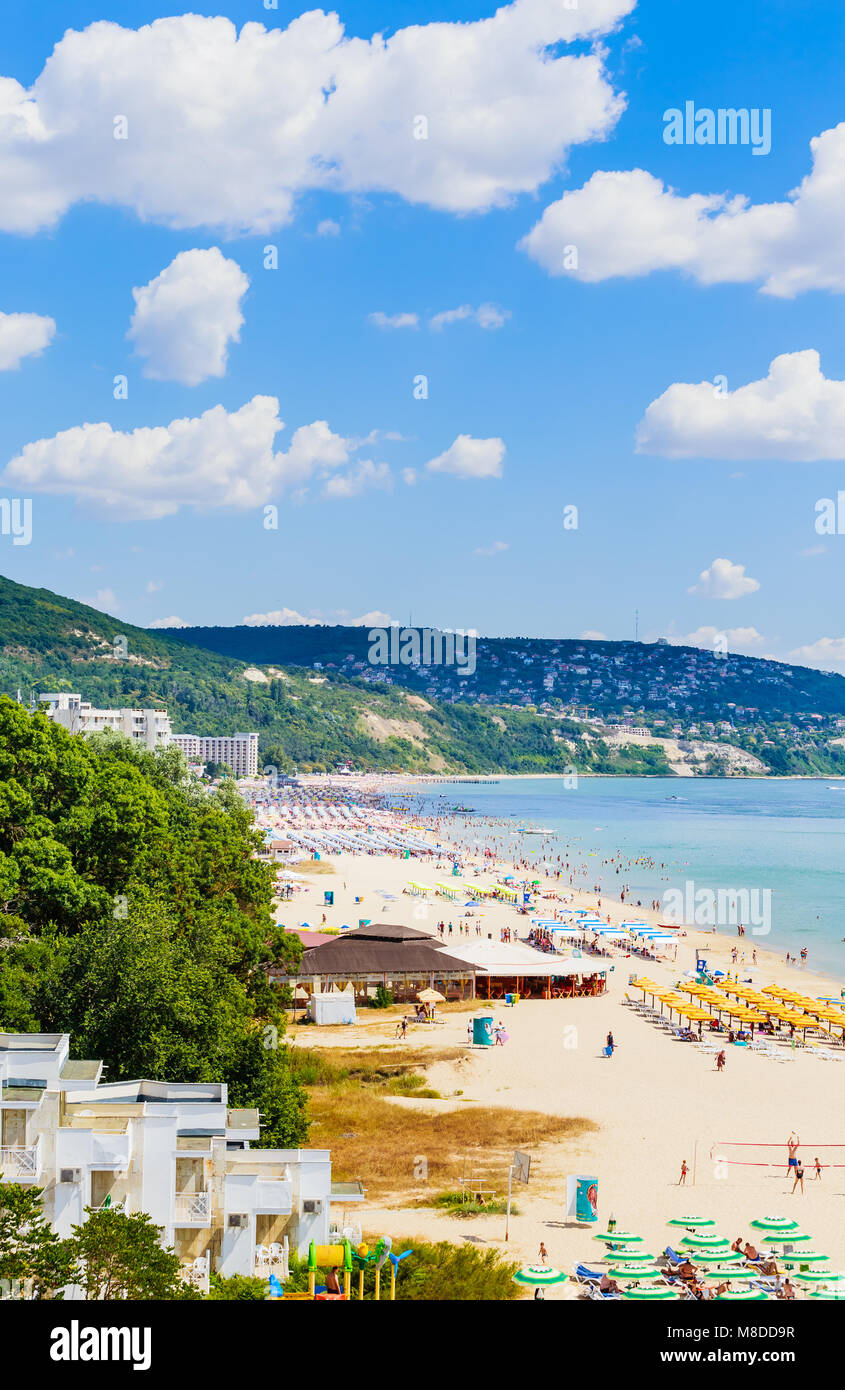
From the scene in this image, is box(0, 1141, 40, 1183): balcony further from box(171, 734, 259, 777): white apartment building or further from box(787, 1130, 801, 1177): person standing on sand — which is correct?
box(171, 734, 259, 777): white apartment building

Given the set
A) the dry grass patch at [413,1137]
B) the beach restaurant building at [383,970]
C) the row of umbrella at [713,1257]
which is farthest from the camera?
the beach restaurant building at [383,970]

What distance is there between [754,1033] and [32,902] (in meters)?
21.8

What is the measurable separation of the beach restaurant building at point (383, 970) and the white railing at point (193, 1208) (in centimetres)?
2252

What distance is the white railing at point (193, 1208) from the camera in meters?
12.5

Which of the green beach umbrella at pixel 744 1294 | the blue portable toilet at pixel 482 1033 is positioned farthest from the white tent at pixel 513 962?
the green beach umbrella at pixel 744 1294

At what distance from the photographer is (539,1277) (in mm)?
14836

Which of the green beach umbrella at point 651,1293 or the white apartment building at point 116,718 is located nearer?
the green beach umbrella at point 651,1293

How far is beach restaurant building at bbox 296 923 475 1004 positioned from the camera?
118ft

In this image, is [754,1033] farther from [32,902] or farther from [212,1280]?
[212,1280]

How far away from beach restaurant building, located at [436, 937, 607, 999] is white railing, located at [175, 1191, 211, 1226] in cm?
2570

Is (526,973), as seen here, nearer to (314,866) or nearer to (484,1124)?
(484,1124)

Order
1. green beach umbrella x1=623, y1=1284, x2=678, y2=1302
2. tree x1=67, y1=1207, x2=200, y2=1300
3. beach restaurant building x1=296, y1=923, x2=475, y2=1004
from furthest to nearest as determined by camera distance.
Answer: beach restaurant building x1=296, y1=923, x2=475, y2=1004
green beach umbrella x1=623, y1=1284, x2=678, y2=1302
tree x1=67, y1=1207, x2=200, y2=1300

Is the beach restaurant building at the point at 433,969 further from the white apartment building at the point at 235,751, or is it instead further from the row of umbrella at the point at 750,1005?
the white apartment building at the point at 235,751

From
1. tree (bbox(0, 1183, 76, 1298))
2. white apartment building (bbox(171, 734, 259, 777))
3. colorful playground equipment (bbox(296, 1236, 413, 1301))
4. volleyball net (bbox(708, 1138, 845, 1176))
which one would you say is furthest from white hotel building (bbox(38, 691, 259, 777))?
tree (bbox(0, 1183, 76, 1298))
